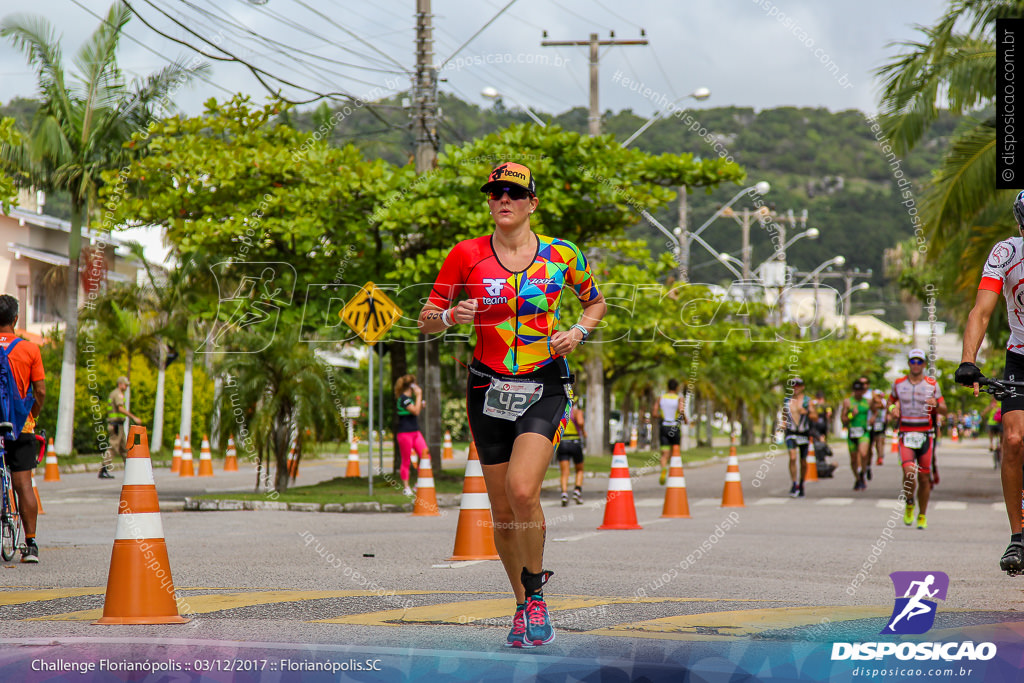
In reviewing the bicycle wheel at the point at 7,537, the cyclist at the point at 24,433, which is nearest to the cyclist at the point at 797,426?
the cyclist at the point at 24,433

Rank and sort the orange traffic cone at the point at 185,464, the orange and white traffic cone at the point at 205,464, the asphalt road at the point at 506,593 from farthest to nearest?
the orange traffic cone at the point at 185,464 < the orange and white traffic cone at the point at 205,464 < the asphalt road at the point at 506,593

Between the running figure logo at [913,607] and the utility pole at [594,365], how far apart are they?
22668 mm

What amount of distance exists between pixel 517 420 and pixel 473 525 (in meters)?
4.76

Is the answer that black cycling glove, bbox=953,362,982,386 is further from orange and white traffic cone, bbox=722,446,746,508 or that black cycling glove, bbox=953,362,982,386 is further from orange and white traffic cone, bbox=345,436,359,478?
orange and white traffic cone, bbox=345,436,359,478

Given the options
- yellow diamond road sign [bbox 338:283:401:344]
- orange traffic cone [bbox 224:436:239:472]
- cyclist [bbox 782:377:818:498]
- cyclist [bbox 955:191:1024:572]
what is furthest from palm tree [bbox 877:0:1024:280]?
orange traffic cone [bbox 224:436:239:472]

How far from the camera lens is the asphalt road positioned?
488 centimetres

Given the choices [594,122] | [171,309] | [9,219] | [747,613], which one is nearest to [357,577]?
[747,613]

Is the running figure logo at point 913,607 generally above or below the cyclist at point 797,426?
below

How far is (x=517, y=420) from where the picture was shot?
5.54 metres

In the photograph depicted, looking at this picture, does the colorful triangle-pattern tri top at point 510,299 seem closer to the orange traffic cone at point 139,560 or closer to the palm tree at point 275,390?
the orange traffic cone at point 139,560

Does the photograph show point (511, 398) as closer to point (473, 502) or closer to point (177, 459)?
point (473, 502)

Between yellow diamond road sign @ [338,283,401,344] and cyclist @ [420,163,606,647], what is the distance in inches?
495

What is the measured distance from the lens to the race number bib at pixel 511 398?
18.1 ft

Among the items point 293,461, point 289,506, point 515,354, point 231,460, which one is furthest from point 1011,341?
point 231,460
